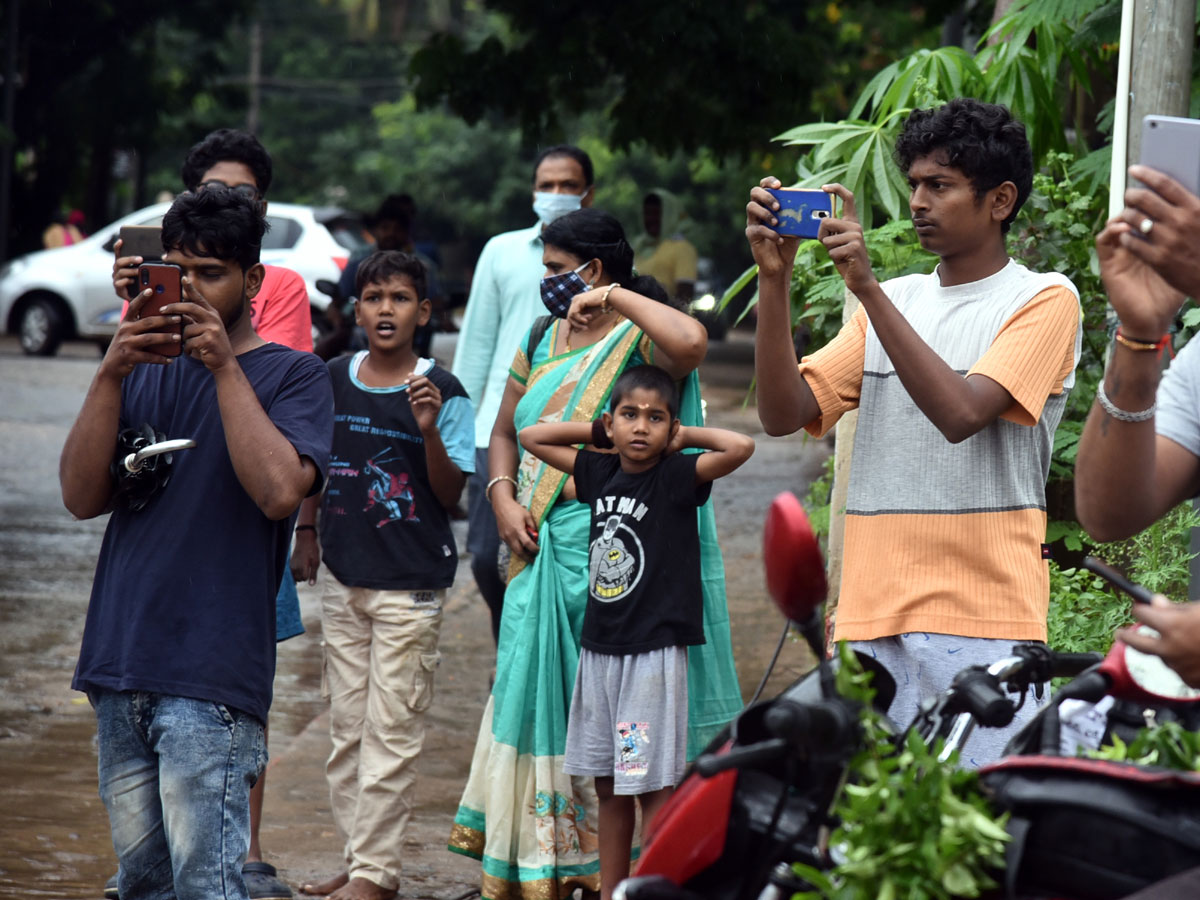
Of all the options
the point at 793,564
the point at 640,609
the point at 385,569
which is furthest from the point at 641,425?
the point at 793,564

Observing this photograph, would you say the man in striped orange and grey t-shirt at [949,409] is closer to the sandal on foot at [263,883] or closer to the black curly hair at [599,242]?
the black curly hair at [599,242]

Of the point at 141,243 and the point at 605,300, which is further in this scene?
the point at 605,300

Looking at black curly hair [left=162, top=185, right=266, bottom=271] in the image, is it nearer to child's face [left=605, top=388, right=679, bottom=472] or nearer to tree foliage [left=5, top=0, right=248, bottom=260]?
child's face [left=605, top=388, right=679, bottom=472]

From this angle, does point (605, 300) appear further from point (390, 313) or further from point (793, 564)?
point (793, 564)

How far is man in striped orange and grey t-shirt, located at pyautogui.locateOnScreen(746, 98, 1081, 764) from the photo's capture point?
3.23 m

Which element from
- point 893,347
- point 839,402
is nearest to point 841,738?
point 893,347

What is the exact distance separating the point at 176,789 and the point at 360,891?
5.39 feet

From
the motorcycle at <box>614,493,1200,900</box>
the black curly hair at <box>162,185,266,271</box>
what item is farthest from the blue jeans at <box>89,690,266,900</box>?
the motorcycle at <box>614,493,1200,900</box>

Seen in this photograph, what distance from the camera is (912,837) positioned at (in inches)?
78.4

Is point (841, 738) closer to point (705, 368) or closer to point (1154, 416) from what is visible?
point (1154, 416)

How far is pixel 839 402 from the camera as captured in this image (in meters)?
3.53

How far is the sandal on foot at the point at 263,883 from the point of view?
15.4 ft

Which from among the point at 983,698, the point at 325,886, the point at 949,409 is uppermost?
the point at 949,409

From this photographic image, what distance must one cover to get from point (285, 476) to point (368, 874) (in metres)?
1.92
